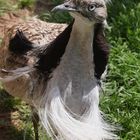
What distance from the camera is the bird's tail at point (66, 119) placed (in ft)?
10.3

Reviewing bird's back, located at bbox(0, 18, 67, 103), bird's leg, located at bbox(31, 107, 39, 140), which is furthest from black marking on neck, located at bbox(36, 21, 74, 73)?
bird's leg, located at bbox(31, 107, 39, 140)

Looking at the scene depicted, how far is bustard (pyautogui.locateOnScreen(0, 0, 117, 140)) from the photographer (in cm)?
286

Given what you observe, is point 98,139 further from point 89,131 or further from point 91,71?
point 91,71

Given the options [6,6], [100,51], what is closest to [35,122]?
[100,51]

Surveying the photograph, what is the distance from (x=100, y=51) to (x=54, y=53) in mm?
268

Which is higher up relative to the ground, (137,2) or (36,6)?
(137,2)

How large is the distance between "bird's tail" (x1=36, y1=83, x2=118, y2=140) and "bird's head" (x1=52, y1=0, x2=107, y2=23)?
0.53 m

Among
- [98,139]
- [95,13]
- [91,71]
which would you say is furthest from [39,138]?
[95,13]

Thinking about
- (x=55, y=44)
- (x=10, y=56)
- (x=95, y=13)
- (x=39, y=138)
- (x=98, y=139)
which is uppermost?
(x=95, y=13)

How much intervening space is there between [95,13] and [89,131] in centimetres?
82

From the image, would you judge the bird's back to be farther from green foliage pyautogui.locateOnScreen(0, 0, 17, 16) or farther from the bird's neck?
green foliage pyautogui.locateOnScreen(0, 0, 17, 16)

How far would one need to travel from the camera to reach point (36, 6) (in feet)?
17.2

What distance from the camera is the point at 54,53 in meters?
3.01

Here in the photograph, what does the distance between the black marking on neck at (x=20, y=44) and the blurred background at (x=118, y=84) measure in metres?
0.74
